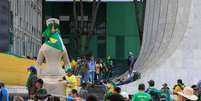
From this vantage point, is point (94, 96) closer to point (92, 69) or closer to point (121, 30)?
point (92, 69)

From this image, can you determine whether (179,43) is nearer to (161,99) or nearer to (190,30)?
(190,30)

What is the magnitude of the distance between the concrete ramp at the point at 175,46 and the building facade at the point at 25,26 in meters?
13.1

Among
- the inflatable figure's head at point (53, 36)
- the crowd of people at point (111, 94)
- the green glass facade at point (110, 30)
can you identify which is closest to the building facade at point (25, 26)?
the green glass facade at point (110, 30)

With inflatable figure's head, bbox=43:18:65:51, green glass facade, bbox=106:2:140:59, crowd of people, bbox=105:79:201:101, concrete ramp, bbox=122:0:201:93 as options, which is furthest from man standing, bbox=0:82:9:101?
green glass facade, bbox=106:2:140:59

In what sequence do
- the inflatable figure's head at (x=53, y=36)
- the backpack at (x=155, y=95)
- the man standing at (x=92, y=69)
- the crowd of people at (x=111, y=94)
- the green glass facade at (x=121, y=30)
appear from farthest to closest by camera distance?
1. the green glass facade at (x=121, y=30)
2. the man standing at (x=92, y=69)
3. the backpack at (x=155, y=95)
4. the inflatable figure's head at (x=53, y=36)
5. the crowd of people at (x=111, y=94)

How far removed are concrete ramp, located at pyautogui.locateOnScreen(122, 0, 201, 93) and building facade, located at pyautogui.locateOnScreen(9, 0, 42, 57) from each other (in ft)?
43.0

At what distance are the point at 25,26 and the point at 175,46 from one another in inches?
952

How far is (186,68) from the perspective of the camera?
24562 mm

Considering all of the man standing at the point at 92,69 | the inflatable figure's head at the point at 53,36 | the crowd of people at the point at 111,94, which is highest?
the inflatable figure's head at the point at 53,36

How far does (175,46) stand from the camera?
24828 mm

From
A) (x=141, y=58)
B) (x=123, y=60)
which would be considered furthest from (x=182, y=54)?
(x=123, y=60)

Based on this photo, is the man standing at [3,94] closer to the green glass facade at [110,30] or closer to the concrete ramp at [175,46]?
the concrete ramp at [175,46]

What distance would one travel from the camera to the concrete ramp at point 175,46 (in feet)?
80.4

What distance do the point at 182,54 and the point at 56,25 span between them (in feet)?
35.8
